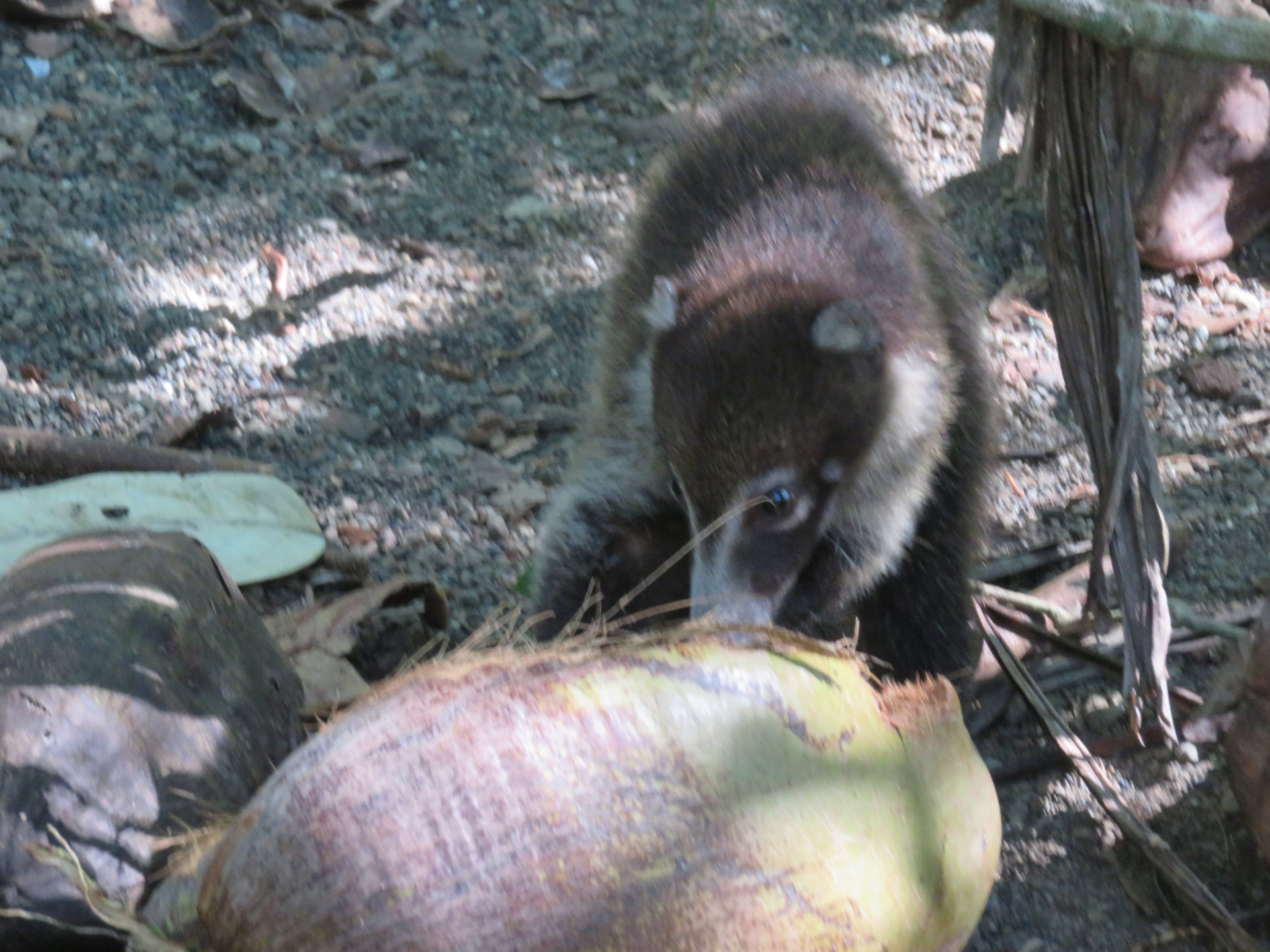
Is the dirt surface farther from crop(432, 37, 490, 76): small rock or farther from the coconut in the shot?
the coconut

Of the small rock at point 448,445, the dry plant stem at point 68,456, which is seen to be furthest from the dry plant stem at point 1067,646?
the dry plant stem at point 68,456

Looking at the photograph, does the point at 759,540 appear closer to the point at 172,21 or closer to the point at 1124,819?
the point at 1124,819

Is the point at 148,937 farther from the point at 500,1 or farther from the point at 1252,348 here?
the point at 500,1

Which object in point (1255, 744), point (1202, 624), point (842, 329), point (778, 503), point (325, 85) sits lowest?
point (1202, 624)

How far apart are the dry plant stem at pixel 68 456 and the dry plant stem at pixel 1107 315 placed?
2.26 m

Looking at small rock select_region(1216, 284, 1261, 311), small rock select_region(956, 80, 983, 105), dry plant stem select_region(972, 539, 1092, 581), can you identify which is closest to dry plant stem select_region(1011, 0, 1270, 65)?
dry plant stem select_region(972, 539, 1092, 581)

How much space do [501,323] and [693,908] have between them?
11.2 ft

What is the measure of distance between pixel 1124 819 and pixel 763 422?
3.74 feet

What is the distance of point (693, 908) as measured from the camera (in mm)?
1689

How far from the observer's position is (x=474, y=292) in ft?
16.3

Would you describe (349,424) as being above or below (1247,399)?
below

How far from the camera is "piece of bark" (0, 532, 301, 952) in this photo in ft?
7.23

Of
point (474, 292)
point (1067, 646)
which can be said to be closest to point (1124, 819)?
point (1067, 646)

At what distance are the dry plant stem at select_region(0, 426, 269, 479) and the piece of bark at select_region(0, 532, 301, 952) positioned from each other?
1.01m
